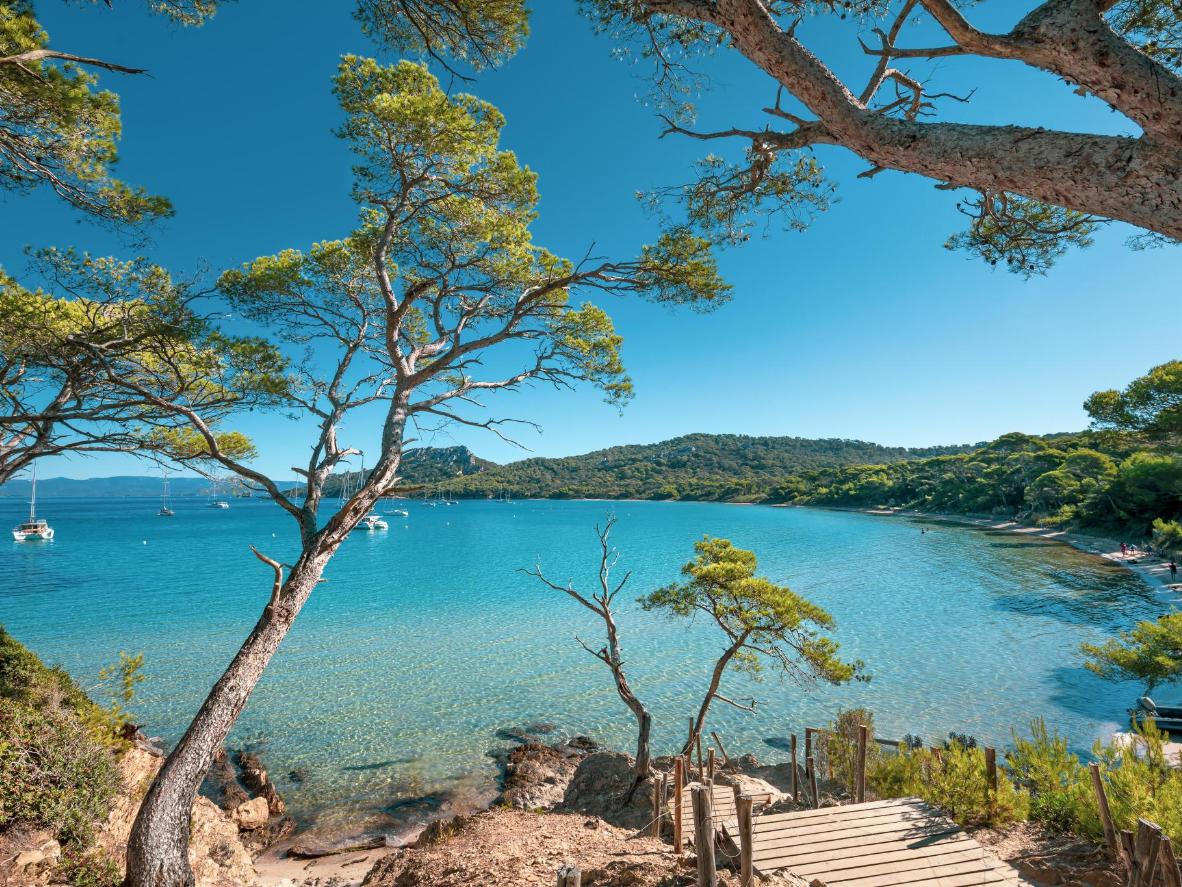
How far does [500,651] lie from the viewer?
58.4ft

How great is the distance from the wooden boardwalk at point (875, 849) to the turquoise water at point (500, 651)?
712cm

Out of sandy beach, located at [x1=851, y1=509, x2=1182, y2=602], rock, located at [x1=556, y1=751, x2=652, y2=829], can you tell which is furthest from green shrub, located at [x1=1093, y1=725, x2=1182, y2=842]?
sandy beach, located at [x1=851, y1=509, x2=1182, y2=602]

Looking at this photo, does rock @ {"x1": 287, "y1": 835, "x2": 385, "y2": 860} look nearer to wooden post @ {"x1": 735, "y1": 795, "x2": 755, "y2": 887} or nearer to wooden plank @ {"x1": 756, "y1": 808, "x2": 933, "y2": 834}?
wooden plank @ {"x1": 756, "y1": 808, "x2": 933, "y2": 834}

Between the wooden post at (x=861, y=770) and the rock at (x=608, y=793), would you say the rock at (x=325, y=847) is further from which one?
the wooden post at (x=861, y=770)

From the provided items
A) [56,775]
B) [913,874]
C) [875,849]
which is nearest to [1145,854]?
[913,874]

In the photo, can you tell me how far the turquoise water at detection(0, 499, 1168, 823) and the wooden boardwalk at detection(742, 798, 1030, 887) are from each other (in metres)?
7.12

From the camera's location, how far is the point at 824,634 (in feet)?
62.7

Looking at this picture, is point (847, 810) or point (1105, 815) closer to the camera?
point (1105, 815)

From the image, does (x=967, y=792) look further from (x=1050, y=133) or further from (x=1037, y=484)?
(x=1037, y=484)

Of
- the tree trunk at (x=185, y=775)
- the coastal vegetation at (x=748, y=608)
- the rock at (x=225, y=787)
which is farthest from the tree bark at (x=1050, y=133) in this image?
the rock at (x=225, y=787)

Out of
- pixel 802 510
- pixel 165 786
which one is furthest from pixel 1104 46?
pixel 802 510

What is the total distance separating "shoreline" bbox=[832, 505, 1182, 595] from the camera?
79.2 feet

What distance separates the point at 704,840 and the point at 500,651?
1573 centimetres

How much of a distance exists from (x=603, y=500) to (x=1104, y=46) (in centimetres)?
12919
